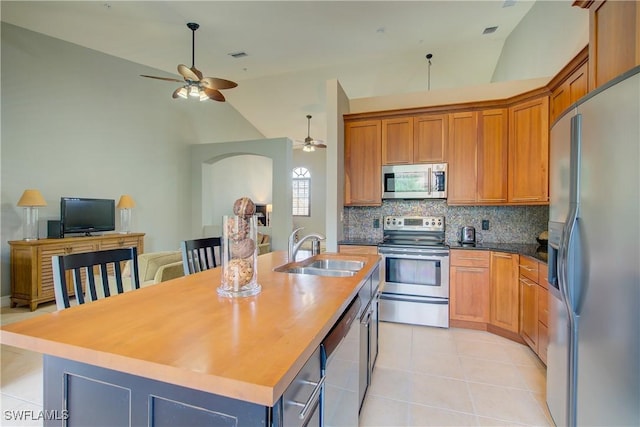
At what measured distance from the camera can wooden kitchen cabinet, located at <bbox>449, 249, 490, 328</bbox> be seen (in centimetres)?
325

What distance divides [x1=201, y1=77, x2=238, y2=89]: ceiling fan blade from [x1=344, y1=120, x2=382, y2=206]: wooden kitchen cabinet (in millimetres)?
1666

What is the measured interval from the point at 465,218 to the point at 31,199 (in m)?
5.58

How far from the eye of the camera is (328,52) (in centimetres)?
509

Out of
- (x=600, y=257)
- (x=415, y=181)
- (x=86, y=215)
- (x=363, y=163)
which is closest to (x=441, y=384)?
(x=600, y=257)

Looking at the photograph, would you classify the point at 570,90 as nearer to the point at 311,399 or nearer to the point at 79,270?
the point at 311,399

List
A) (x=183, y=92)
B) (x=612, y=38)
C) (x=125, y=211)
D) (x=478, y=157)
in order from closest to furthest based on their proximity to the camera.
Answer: (x=612, y=38), (x=478, y=157), (x=183, y=92), (x=125, y=211)

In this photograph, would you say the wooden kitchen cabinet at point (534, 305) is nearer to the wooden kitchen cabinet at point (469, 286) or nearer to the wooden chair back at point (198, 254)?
the wooden kitchen cabinet at point (469, 286)

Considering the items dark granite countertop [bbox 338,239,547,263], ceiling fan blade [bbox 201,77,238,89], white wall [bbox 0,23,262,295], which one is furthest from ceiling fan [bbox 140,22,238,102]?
dark granite countertop [bbox 338,239,547,263]

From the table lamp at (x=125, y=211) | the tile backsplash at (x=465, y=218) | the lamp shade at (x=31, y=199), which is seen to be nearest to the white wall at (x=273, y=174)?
the table lamp at (x=125, y=211)

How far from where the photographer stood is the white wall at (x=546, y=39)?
2854 mm

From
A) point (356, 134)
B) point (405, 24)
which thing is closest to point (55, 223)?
point (356, 134)

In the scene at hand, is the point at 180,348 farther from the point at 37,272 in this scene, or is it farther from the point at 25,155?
the point at 25,155

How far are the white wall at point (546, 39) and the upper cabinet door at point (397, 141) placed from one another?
1.61 metres

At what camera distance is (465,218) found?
12.5 ft
